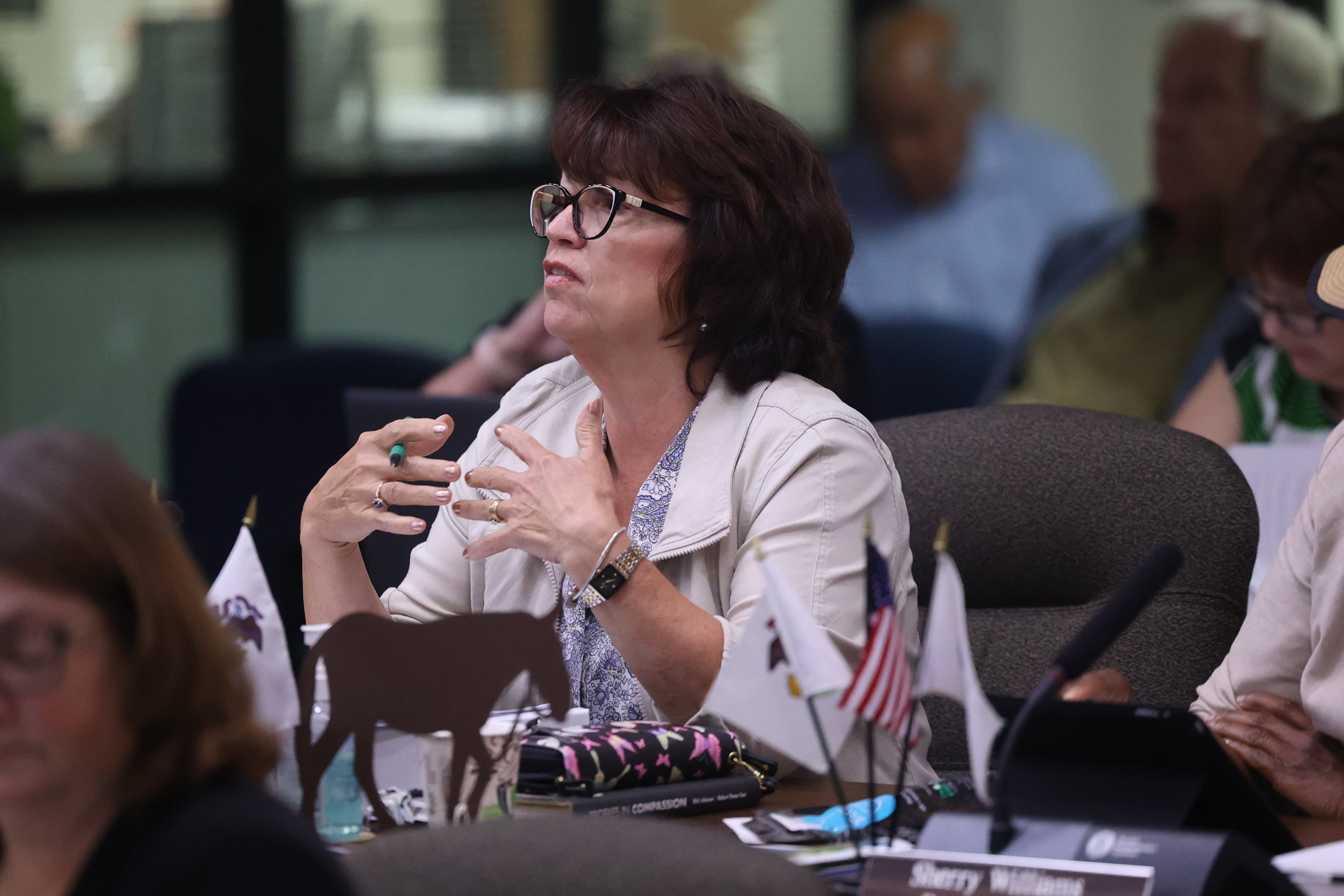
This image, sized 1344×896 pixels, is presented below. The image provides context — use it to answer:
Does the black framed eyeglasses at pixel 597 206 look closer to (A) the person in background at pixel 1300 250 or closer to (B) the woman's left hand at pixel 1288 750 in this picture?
(B) the woman's left hand at pixel 1288 750

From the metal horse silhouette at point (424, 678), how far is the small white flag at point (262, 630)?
2 centimetres

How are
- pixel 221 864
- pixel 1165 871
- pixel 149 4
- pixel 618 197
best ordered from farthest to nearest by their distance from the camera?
pixel 149 4 → pixel 618 197 → pixel 1165 871 → pixel 221 864

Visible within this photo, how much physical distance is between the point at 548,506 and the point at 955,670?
2.27 feet

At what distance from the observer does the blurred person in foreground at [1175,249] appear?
3.87m

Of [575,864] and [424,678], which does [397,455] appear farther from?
[575,864]

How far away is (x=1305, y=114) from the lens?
4098 millimetres

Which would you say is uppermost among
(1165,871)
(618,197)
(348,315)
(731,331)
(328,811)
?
(618,197)

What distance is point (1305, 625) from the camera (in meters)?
1.70

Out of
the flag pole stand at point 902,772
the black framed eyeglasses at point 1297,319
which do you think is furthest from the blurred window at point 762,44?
the flag pole stand at point 902,772

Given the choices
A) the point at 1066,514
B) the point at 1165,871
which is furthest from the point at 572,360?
the point at 1165,871

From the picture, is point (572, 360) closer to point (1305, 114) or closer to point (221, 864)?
point (221, 864)

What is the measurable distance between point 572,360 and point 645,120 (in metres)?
0.33

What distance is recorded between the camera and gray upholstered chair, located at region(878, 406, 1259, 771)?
201 centimetres

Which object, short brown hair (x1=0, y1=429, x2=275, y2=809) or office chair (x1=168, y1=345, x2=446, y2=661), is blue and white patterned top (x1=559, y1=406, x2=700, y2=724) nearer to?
short brown hair (x1=0, y1=429, x2=275, y2=809)
